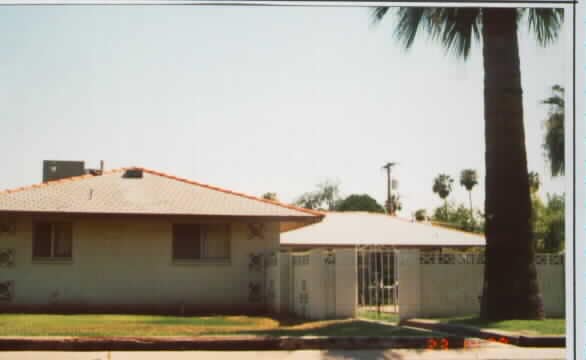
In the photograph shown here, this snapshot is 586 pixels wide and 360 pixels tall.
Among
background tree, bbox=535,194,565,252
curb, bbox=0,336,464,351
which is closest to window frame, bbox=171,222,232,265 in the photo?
curb, bbox=0,336,464,351

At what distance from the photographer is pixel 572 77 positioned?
6.79 m

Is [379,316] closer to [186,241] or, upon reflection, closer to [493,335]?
[493,335]

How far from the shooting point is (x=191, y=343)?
35.0 feet

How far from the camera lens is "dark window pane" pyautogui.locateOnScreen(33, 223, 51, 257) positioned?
815 inches

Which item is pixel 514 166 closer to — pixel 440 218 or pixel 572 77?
pixel 572 77

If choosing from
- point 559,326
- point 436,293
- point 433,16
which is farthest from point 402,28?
point 559,326

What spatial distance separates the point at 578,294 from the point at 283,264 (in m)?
12.5

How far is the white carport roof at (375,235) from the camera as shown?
93.2 feet

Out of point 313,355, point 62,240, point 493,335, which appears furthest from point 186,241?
point 313,355

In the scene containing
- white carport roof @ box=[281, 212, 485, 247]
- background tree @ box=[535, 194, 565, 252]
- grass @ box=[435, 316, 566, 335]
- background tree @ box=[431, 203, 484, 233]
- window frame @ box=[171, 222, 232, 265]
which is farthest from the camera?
background tree @ box=[431, 203, 484, 233]

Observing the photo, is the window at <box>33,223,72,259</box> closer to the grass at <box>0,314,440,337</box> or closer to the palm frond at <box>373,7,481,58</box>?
the grass at <box>0,314,440,337</box>

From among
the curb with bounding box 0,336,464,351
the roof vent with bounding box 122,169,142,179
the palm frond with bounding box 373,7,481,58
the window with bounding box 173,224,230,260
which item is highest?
the palm frond with bounding box 373,7,481,58

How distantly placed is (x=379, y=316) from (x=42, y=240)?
29.9 ft

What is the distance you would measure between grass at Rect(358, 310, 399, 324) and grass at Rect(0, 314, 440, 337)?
1.32 metres
